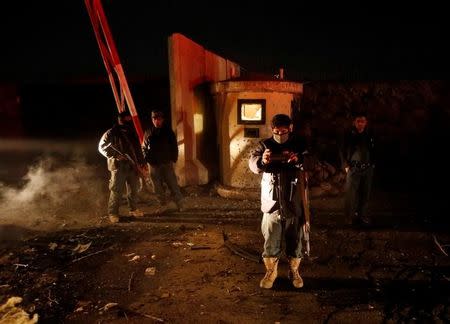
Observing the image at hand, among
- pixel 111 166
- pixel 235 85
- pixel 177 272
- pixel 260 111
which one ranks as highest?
pixel 235 85

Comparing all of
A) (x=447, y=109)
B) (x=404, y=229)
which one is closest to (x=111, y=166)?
(x=404, y=229)

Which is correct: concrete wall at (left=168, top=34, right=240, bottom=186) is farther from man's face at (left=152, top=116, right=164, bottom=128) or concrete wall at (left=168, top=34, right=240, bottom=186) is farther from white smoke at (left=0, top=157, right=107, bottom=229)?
white smoke at (left=0, top=157, right=107, bottom=229)

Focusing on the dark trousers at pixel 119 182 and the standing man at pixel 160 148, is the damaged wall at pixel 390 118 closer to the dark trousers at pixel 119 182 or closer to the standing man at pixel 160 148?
the standing man at pixel 160 148

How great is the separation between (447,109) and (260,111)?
283 inches

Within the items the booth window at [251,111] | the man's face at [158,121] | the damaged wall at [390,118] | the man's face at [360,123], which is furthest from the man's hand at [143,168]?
the damaged wall at [390,118]

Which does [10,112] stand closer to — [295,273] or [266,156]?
[266,156]

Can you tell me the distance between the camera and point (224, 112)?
910 cm

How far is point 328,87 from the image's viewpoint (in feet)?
41.3

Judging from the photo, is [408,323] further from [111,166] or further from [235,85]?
[235,85]

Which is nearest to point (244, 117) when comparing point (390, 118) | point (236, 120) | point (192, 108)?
point (236, 120)

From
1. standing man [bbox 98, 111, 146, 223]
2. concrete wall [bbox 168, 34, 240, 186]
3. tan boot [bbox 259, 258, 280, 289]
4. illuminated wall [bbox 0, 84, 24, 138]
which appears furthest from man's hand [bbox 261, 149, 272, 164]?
illuminated wall [bbox 0, 84, 24, 138]

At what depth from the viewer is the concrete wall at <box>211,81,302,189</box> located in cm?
866

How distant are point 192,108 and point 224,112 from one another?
1.12 metres

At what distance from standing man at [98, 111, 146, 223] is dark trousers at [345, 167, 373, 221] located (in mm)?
4167
